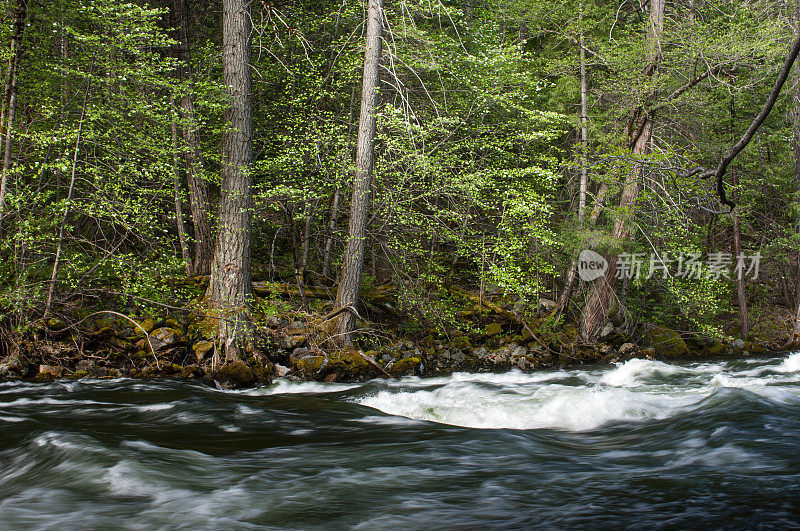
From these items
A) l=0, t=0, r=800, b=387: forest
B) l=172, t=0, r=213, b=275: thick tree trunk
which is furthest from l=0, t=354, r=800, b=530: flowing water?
l=172, t=0, r=213, b=275: thick tree trunk

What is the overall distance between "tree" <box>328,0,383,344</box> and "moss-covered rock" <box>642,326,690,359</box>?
808 cm

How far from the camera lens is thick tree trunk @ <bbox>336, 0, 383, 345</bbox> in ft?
32.4

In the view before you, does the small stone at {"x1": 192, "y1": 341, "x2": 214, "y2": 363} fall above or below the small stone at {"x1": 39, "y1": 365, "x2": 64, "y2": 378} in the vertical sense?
above

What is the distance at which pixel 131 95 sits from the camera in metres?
8.74

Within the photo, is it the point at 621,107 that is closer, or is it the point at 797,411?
the point at 797,411

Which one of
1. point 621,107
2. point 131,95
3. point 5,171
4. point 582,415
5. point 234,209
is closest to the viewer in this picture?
point 582,415

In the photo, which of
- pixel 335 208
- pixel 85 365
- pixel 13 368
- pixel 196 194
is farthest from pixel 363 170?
pixel 13 368

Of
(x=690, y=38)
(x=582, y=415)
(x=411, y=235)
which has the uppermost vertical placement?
(x=690, y=38)

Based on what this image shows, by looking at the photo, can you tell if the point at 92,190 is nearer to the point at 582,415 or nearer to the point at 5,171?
the point at 5,171

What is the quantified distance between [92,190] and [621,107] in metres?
10.7

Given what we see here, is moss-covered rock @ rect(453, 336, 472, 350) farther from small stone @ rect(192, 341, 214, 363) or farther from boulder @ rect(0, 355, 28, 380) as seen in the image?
boulder @ rect(0, 355, 28, 380)

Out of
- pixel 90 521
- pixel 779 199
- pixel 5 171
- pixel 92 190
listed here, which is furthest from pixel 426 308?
pixel 779 199

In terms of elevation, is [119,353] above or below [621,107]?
below

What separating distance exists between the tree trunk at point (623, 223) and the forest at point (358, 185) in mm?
72
